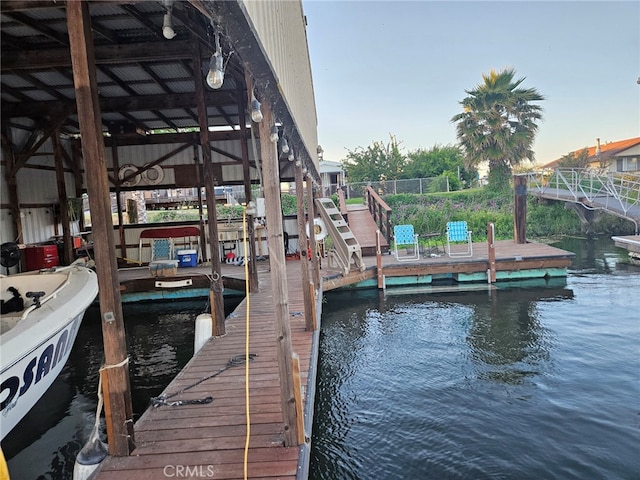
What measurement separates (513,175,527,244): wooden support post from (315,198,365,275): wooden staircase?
530cm

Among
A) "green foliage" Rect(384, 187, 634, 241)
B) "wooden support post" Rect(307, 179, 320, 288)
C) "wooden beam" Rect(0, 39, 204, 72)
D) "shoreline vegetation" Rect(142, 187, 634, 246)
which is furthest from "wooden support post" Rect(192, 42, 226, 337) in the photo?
"green foliage" Rect(384, 187, 634, 241)

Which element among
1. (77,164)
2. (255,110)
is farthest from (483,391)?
(77,164)

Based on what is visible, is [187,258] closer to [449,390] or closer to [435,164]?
[449,390]

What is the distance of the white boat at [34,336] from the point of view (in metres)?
2.89

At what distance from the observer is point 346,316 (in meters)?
7.92

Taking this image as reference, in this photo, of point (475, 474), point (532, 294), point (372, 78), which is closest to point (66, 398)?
point (475, 474)

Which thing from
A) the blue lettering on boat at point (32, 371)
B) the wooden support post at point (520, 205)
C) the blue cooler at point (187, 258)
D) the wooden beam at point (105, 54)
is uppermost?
the wooden beam at point (105, 54)

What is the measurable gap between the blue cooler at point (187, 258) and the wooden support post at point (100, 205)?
8451 mm

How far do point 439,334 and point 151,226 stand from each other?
8116 mm

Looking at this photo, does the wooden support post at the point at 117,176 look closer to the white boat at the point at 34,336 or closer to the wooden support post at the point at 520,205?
the white boat at the point at 34,336

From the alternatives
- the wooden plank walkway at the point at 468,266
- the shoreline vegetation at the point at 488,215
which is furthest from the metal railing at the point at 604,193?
the wooden plank walkway at the point at 468,266

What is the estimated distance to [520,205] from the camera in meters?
11.5

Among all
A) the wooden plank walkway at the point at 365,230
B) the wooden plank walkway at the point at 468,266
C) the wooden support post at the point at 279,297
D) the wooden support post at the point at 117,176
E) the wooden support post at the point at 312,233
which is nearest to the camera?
the wooden support post at the point at 279,297

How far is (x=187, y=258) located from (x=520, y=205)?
30.2 ft
